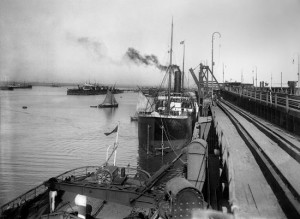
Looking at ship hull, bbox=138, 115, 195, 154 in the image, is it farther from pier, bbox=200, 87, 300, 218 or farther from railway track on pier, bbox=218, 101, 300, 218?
railway track on pier, bbox=218, 101, 300, 218

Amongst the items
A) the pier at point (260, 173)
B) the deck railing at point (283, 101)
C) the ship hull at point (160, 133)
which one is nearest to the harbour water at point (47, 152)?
the ship hull at point (160, 133)

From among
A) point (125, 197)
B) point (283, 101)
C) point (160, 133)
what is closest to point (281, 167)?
point (125, 197)

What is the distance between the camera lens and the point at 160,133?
3541 cm

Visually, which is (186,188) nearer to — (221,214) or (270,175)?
(221,214)

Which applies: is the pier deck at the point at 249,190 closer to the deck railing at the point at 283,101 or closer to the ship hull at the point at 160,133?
the deck railing at the point at 283,101

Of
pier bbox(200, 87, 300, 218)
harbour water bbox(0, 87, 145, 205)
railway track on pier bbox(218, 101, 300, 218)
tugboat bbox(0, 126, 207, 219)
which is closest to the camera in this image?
pier bbox(200, 87, 300, 218)

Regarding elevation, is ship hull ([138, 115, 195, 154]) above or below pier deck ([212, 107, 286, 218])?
below

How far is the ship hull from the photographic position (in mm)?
35125

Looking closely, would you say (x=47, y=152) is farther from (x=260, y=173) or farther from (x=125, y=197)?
(x=260, y=173)

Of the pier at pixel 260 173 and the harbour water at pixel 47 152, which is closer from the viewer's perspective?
the pier at pixel 260 173

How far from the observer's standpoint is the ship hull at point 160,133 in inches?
1383

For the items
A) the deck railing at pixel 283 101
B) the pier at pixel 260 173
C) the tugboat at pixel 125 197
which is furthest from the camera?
the deck railing at pixel 283 101

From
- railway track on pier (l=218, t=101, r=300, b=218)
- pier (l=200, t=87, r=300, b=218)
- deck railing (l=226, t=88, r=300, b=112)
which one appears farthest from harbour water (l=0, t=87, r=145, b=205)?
railway track on pier (l=218, t=101, r=300, b=218)

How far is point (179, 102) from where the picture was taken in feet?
145
